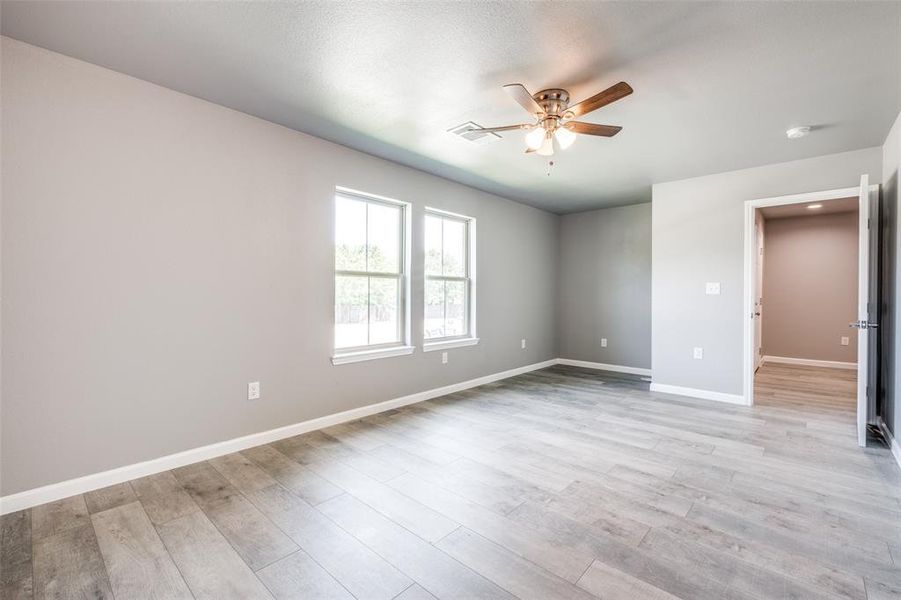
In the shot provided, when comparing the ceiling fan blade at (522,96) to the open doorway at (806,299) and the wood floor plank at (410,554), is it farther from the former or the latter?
the open doorway at (806,299)

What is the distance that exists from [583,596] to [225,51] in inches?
123

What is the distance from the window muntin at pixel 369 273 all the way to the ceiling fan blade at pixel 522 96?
1.99m

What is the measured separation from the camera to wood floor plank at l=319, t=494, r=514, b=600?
161 cm

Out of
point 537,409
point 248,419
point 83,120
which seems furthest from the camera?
point 537,409

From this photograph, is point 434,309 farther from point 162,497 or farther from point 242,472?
point 162,497

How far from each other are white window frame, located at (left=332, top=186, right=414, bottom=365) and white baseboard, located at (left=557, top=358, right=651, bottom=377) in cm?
326

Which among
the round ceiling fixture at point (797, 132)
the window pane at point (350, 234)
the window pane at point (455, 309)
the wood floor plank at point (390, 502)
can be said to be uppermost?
the round ceiling fixture at point (797, 132)

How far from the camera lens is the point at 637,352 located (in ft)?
19.3

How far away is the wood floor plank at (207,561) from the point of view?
1602 millimetres

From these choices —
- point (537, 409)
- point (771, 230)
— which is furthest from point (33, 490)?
point (771, 230)

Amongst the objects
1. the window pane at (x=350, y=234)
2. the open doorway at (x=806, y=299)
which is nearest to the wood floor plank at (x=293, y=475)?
the window pane at (x=350, y=234)

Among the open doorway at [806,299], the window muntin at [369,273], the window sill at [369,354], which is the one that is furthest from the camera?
the open doorway at [806,299]

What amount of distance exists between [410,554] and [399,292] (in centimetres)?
275

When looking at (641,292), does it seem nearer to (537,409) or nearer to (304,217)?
(537,409)
